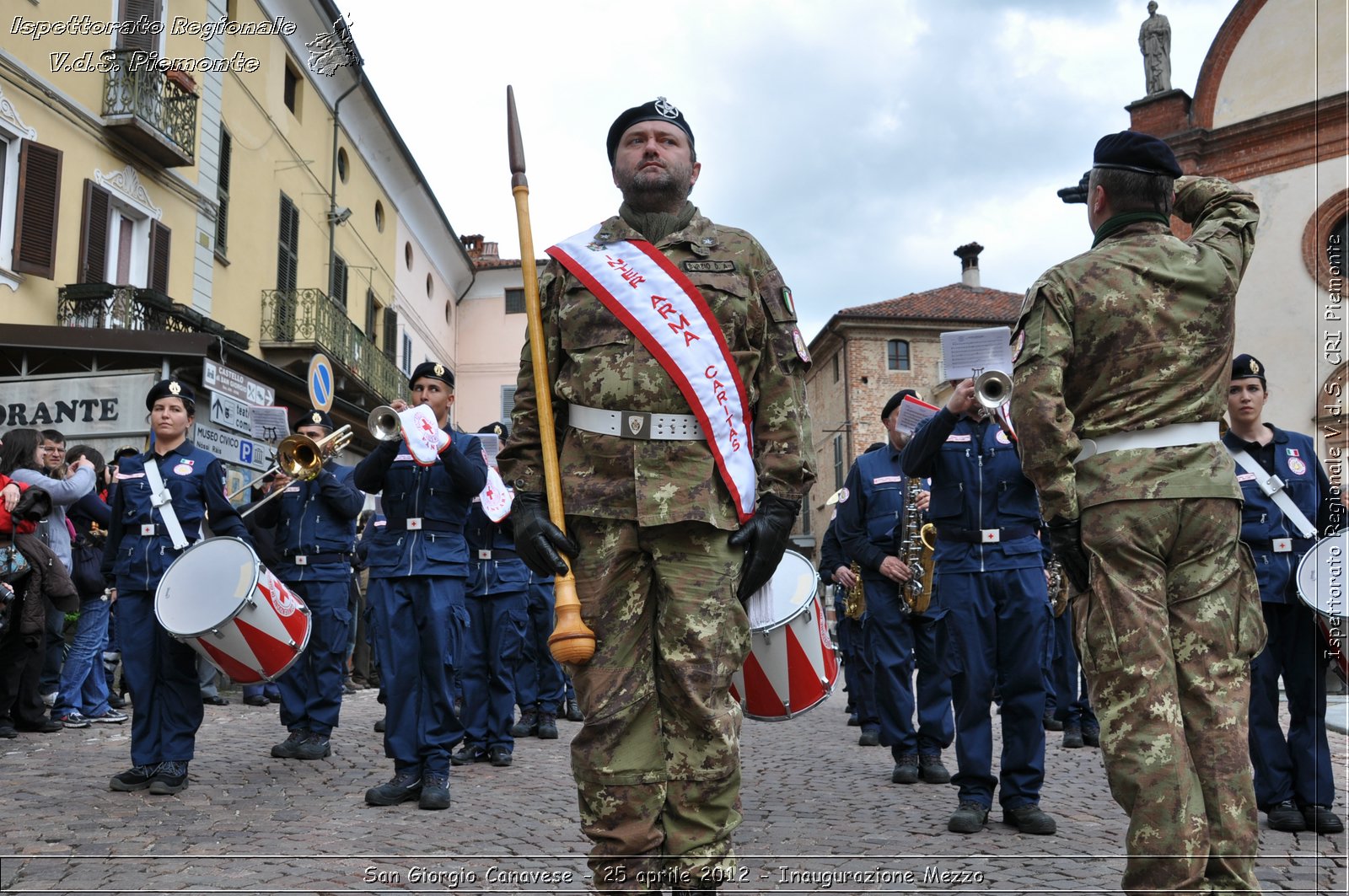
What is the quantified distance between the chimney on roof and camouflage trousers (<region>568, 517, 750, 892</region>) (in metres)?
52.6

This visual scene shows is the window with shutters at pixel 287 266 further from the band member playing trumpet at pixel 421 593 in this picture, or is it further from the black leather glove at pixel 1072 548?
the black leather glove at pixel 1072 548

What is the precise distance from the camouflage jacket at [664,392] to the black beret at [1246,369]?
3.43 meters

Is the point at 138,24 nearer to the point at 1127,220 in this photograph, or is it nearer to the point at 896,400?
the point at 896,400

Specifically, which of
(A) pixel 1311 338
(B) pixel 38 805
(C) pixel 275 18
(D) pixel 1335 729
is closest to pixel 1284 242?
(A) pixel 1311 338

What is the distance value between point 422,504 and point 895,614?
3.52m

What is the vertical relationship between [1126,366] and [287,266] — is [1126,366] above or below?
below

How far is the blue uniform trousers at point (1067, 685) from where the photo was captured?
9195 millimetres

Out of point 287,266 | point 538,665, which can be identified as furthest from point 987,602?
point 287,266

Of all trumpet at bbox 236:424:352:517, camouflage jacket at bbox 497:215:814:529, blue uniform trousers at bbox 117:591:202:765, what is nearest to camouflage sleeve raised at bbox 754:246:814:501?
camouflage jacket at bbox 497:215:814:529

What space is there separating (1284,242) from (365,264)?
1972cm

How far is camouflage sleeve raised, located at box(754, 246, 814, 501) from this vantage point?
3863mm

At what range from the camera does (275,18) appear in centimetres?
2239

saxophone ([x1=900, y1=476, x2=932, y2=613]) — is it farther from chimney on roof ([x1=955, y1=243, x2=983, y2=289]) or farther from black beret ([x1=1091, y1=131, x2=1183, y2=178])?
chimney on roof ([x1=955, y1=243, x2=983, y2=289])

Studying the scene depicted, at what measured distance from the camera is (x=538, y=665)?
34.0 ft
